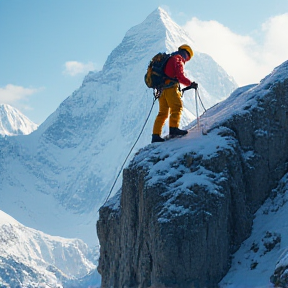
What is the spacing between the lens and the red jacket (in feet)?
50.9

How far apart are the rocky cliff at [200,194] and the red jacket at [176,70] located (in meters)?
1.30

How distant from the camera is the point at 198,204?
497 inches

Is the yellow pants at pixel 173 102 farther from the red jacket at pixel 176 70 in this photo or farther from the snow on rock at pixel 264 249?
the snow on rock at pixel 264 249

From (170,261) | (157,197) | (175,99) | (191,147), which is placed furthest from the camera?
(175,99)

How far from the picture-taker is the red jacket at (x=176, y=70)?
15.5m

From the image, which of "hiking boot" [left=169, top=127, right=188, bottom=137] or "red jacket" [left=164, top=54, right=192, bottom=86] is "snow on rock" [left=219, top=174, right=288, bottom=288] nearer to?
"hiking boot" [left=169, top=127, right=188, bottom=137]

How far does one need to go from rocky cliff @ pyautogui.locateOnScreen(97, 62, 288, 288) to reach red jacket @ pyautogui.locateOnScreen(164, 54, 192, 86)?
4.28 feet

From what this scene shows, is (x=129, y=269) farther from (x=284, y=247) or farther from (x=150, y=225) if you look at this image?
(x=284, y=247)

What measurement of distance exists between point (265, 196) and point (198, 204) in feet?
8.08

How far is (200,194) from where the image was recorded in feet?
41.8

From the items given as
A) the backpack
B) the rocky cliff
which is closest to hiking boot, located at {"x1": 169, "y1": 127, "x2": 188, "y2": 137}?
the rocky cliff

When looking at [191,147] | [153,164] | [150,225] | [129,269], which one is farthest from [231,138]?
[129,269]

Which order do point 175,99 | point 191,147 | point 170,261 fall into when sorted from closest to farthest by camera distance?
point 170,261, point 191,147, point 175,99

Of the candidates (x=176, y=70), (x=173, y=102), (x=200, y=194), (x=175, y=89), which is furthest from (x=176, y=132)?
(x=200, y=194)
